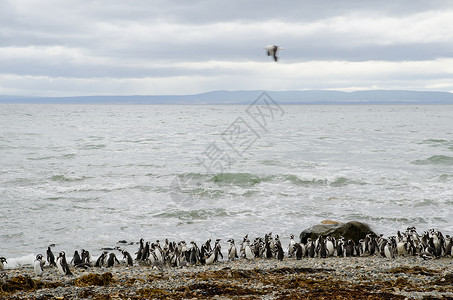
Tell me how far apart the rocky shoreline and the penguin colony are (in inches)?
15.0

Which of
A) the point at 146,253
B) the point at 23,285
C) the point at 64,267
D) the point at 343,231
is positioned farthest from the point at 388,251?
the point at 23,285

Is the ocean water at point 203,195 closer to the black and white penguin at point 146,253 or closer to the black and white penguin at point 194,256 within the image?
the black and white penguin at point 146,253

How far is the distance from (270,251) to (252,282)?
3853 mm

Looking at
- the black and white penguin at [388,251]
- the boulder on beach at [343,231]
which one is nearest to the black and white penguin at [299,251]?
the boulder on beach at [343,231]

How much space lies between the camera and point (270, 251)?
1398 cm

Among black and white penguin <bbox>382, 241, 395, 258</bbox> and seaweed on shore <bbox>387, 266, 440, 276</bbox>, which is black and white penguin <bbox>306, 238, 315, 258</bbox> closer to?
black and white penguin <bbox>382, 241, 395, 258</bbox>

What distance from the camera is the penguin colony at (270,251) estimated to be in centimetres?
1281

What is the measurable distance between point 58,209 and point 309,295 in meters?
14.0

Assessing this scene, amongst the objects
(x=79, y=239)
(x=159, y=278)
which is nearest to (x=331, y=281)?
(x=159, y=278)

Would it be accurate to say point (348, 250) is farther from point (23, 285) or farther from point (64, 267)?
point (23, 285)

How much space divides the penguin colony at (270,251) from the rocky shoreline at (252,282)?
0.38 metres

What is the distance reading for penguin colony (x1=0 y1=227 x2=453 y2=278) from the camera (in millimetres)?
12812

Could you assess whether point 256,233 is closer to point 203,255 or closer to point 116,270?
point 203,255

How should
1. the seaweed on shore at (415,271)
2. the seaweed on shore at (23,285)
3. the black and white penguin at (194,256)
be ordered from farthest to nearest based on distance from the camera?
the black and white penguin at (194,256)
the seaweed on shore at (415,271)
the seaweed on shore at (23,285)
